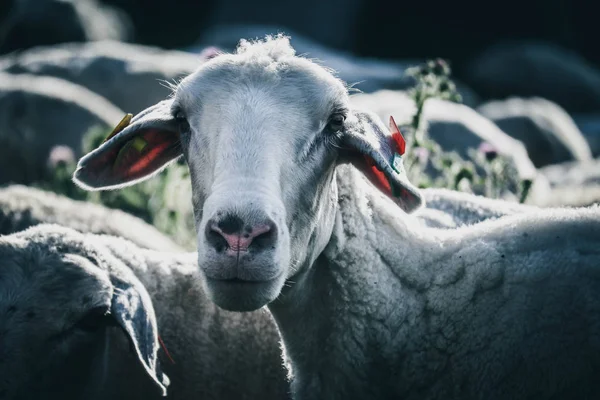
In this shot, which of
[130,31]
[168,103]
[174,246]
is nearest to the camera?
[168,103]

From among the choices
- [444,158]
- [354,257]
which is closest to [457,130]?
[444,158]

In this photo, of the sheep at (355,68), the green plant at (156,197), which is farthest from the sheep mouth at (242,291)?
the sheep at (355,68)

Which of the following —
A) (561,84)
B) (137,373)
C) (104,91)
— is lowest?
(137,373)

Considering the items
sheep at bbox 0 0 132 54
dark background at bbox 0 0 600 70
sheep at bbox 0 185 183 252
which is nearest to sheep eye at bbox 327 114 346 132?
sheep at bbox 0 185 183 252

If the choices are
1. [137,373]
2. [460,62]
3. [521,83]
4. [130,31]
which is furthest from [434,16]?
[137,373]

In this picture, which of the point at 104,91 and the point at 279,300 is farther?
the point at 104,91

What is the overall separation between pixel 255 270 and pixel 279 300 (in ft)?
1.61

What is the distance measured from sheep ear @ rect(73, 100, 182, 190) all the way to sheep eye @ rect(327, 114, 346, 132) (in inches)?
25.7

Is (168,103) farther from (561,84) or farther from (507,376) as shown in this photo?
(561,84)

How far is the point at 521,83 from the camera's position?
16.5 m

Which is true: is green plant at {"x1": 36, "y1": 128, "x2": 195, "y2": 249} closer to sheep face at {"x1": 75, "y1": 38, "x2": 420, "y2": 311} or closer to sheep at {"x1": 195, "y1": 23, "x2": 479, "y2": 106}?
sheep face at {"x1": 75, "y1": 38, "x2": 420, "y2": 311}

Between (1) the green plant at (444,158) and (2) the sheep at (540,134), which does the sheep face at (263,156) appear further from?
(2) the sheep at (540,134)

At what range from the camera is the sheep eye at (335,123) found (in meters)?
3.23

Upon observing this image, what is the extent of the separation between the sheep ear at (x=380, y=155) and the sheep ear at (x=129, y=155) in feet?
2.42
